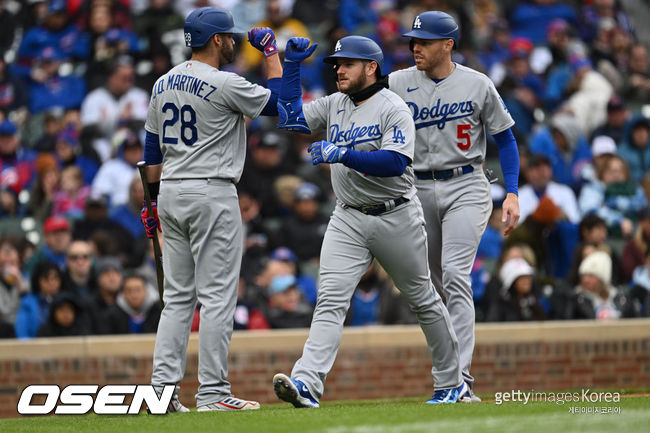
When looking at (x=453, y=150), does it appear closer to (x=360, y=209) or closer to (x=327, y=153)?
(x=360, y=209)

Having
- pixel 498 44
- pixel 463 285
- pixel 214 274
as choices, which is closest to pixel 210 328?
pixel 214 274

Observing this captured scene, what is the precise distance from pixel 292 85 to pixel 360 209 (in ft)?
2.65

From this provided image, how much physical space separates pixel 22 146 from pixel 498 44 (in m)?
6.11

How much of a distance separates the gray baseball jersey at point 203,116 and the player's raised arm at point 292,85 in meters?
0.14

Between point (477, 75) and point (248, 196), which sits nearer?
point (477, 75)

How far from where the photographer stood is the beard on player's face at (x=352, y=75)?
7051mm

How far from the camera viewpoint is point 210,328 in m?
6.98

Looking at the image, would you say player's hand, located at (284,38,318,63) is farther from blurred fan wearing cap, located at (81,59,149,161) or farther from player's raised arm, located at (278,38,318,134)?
blurred fan wearing cap, located at (81,59,149,161)

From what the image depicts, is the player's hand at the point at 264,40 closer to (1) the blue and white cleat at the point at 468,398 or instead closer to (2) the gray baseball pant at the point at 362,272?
(2) the gray baseball pant at the point at 362,272

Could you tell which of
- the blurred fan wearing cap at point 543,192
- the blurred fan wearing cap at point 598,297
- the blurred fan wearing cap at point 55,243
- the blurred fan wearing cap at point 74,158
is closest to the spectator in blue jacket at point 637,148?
the blurred fan wearing cap at point 543,192

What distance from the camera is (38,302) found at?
36.6 feet

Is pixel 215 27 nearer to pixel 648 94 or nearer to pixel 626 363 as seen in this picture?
pixel 626 363

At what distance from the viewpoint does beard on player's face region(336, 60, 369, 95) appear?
705 cm

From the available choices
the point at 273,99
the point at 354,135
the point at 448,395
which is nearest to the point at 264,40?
the point at 273,99
